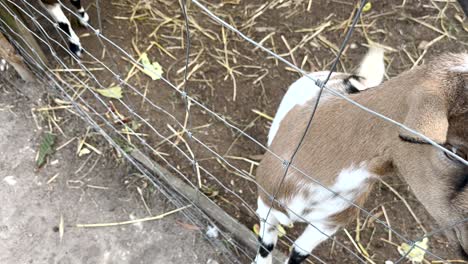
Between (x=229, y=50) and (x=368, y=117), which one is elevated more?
(x=368, y=117)

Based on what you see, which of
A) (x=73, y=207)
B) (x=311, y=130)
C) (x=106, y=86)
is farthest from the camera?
(x=106, y=86)

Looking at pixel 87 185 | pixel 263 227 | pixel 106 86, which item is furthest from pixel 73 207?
pixel 263 227

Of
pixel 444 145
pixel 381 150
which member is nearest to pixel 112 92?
pixel 381 150

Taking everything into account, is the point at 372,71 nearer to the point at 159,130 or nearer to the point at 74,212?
the point at 159,130

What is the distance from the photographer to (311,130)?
179 centimetres

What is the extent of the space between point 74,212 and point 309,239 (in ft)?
4.29

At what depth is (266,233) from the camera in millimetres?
2375

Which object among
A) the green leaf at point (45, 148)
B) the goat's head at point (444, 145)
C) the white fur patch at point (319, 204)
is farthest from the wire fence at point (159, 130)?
the goat's head at point (444, 145)

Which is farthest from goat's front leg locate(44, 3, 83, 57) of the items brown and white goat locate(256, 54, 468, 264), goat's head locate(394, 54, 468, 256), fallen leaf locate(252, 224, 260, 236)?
goat's head locate(394, 54, 468, 256)

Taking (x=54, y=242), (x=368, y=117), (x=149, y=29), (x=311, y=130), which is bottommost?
(x=54, y=242)

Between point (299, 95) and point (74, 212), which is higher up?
point (299, 95)

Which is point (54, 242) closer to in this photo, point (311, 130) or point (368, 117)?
point (311, 130)

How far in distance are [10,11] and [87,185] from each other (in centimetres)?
102

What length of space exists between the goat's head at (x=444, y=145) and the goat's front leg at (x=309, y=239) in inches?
24.6
